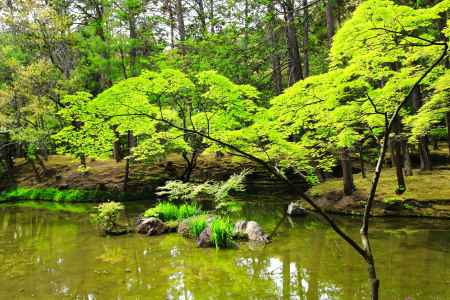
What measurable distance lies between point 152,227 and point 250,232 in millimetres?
3329

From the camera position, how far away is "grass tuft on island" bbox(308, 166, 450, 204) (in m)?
12.9

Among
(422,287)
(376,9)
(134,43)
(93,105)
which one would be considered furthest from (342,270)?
(134,43)

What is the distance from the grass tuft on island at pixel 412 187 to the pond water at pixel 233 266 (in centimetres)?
132

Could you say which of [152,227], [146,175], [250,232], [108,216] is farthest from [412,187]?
[146,175]

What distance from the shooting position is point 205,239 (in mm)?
10188

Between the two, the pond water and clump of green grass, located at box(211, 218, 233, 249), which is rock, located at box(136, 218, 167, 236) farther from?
clump of green grass, located at box(211, 218, 233, 249)

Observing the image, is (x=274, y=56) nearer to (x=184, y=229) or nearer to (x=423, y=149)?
(x=423, y=149)

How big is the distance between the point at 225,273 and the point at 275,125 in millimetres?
3677

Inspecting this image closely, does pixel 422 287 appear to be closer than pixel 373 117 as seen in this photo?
Yes

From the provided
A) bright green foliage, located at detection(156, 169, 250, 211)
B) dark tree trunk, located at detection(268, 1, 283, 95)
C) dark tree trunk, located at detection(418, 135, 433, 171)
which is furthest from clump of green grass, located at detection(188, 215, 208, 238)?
dark tree trunk, located at detection(418, 135, 433, 171)

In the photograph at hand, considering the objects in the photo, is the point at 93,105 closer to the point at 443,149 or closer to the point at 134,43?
the point at 134,43

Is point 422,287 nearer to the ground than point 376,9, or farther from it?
nearer to the ground

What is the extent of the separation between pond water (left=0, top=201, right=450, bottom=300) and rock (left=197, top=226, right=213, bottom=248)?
0.74 feet

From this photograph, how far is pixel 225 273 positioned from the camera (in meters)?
8.04
